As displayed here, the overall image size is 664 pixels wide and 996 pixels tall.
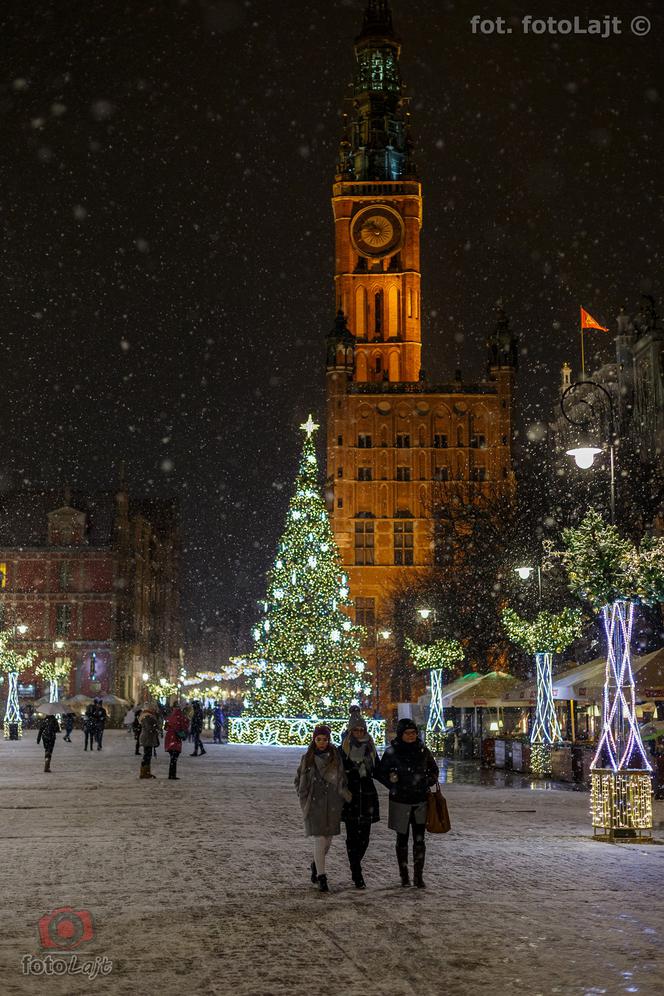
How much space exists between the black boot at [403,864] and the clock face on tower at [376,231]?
100 metres

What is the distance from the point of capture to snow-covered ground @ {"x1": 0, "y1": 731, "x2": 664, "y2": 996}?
322 inches

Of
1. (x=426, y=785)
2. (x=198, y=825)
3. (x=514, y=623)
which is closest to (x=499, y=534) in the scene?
(x=514, y=623)

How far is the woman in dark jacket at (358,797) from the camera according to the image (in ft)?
40.9

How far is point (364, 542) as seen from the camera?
326 ft

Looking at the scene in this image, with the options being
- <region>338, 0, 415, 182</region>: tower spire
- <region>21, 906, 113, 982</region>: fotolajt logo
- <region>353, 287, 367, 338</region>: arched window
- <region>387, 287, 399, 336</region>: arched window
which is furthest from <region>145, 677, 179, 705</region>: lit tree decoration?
<region>21, 906, 113, 982</region>: fotolajt logo

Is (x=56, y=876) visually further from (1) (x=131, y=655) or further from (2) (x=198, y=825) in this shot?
(1) (x=131, y=655)

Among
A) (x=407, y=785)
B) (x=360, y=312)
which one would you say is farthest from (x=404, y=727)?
(x=360, y=312)

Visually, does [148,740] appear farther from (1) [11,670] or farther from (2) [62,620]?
(2) [62,620]

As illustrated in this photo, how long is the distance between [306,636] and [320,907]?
32.8 m

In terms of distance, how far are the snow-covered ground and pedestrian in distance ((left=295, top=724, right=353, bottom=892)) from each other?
54 centimetres

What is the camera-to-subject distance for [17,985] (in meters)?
8.00

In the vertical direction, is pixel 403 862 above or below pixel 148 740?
below

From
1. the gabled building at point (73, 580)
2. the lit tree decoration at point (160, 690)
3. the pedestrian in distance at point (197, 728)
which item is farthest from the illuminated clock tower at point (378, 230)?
the pedestrian in distance at point (197, 728)

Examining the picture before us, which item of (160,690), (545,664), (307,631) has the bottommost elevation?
(545,664)
